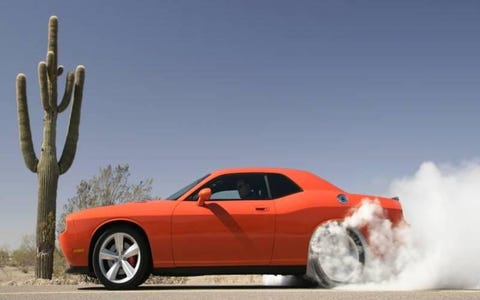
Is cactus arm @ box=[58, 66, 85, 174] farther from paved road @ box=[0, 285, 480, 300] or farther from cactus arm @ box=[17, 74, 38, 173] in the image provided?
paved road @ box=[0, 285, 480, 300]

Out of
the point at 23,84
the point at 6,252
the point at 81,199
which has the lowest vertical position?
the point at 6,252

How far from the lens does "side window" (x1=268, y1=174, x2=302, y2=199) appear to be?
780 centimetres

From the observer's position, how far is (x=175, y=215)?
7.55 metres

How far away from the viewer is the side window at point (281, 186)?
7801 mm

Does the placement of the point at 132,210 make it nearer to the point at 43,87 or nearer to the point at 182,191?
A: the point at 182,191

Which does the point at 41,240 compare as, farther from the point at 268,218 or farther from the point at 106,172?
the point at 268,218

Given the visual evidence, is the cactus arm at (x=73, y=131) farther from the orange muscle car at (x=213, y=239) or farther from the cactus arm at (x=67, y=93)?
the orange muscle car at (x=213, y=239)

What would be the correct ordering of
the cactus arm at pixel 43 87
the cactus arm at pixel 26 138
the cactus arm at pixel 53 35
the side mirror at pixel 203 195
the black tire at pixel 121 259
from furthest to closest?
the cactus arm at pixel 53 35 → the cactus arm at pixel 43 87 → the cactus arm at pixel 26 138 → the black tire at pixel 121 259 → the side mirror at pixel 203 195

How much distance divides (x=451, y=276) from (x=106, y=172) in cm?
1585

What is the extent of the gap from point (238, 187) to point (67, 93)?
11.3 meters

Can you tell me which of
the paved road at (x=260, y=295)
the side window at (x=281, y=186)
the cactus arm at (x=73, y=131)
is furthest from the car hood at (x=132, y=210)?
the cactus arm at (x=73, y=131)

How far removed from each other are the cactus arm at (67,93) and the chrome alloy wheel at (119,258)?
35.9 feet

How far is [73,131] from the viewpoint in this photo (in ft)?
57.8

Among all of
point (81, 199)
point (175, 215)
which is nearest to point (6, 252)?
point (81, 199)
